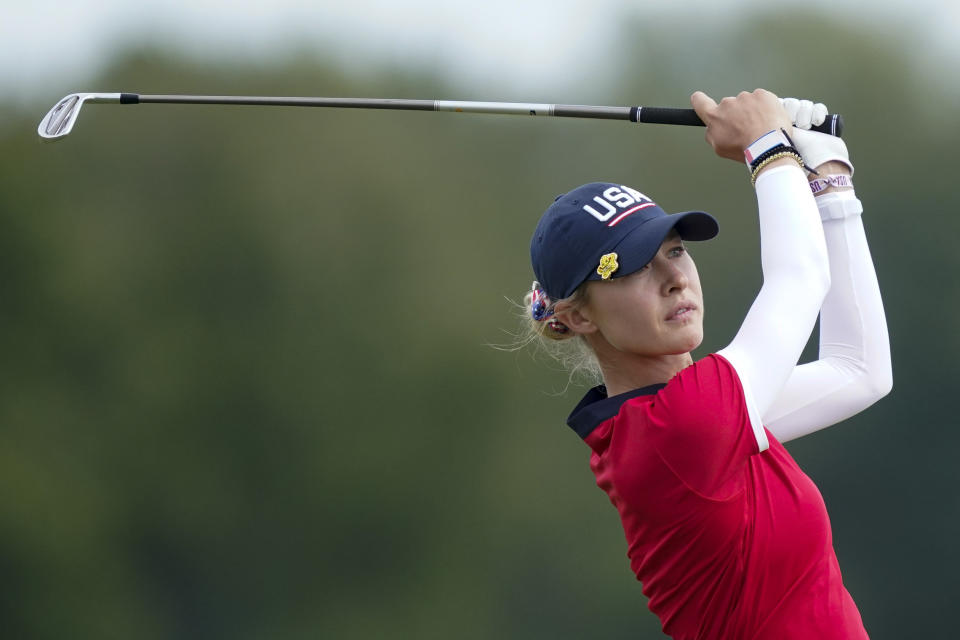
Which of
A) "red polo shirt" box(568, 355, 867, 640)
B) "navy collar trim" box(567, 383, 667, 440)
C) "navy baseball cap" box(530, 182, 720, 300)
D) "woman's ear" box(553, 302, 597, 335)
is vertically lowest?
"red polo shirt" box(568, 355, 867, 640)

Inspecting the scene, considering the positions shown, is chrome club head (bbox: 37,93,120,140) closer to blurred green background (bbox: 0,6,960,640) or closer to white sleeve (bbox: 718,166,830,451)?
white sleeve (bbox: 718,166,830,451)

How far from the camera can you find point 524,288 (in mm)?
9539

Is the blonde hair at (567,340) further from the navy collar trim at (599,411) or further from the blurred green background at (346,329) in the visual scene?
the blurred green background at (346,329)

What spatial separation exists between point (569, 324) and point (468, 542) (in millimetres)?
8014

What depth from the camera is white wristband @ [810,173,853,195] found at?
5.90ft

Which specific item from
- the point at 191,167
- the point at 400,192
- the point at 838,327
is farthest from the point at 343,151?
the point at 838,327

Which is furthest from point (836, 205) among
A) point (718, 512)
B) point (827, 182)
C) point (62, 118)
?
point (62, 118)

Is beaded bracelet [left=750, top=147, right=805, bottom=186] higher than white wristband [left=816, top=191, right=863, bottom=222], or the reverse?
beaded bracelet [left=750, top=147, right=805, bottom=186]

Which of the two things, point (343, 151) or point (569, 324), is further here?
point (343, 151)

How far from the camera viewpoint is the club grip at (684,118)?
1.80m

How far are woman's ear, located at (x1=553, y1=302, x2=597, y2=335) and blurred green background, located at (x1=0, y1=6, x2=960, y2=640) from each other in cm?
737

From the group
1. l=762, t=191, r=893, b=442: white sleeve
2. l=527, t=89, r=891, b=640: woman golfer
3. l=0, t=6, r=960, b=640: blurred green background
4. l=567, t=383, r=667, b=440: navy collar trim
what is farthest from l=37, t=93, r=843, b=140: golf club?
l=0, t=6, r=960, b=640: blurred green background

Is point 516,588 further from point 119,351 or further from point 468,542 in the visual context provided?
point 119,351

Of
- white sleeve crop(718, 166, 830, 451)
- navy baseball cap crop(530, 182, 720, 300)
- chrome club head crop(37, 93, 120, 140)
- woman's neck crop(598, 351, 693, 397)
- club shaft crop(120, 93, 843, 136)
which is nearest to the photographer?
white sleeve crop(718, 166, 830, 451)
